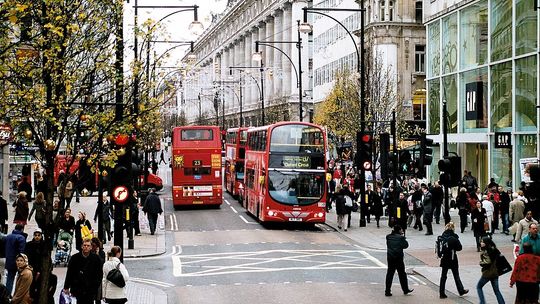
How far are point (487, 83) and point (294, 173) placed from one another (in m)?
14.0

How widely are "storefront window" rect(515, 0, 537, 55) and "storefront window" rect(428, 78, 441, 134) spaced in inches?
458

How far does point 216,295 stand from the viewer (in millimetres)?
19438

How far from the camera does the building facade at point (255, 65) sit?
3733 inches

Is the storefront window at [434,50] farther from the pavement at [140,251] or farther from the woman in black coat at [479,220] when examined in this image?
the woman in black coat at [479,220]

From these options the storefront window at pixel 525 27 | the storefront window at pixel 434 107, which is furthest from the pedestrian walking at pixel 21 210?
the storefront window at pixel 434 107

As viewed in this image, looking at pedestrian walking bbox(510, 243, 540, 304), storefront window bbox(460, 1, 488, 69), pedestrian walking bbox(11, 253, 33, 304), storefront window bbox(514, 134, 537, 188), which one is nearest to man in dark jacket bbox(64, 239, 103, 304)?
pedestrian walking bbox(11, 253, 33, 304)

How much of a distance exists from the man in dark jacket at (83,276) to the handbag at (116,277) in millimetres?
429

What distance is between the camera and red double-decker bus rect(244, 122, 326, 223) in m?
32.9

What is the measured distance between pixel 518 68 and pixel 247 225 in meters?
13.6

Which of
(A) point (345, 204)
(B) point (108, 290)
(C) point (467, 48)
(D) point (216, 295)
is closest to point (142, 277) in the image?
(D) point (216, 295)

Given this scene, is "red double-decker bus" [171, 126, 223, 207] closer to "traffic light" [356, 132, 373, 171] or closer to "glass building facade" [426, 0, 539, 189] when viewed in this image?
"traffic light" [356, 132, 373, 171]

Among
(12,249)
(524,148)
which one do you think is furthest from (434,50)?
(12,249)

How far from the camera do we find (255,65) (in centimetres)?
11731

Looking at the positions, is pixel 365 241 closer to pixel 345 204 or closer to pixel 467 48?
pixel 345 204
